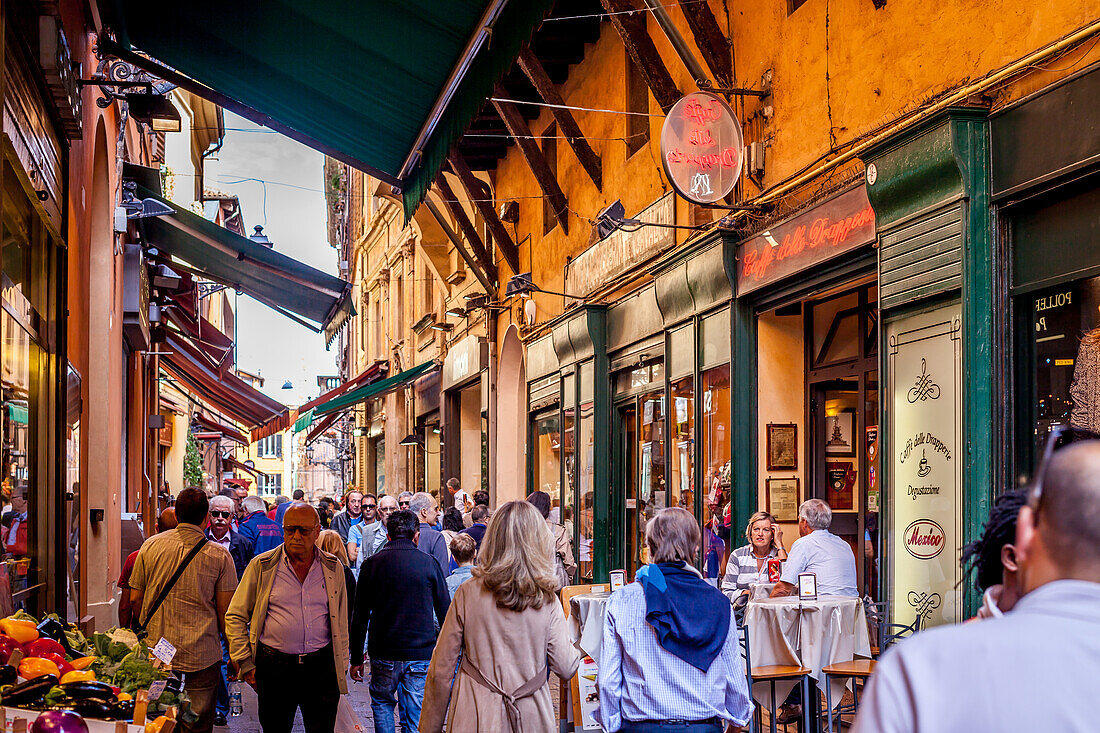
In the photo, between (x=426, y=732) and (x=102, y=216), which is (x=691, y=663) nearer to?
(x=426, y=732)

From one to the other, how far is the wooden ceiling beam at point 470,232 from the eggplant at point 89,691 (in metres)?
15.9

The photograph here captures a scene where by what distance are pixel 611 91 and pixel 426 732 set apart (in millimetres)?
10901

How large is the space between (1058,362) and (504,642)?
3466 mm

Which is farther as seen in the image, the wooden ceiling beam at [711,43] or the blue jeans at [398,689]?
the wooden ceiling beam at [711,43]

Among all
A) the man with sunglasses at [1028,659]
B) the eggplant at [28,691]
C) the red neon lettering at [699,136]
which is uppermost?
the red neon lettering at [699,136]

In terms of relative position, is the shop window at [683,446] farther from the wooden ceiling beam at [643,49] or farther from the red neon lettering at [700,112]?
the red neon lettering at [700,112]

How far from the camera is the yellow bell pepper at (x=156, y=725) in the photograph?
4.16 m

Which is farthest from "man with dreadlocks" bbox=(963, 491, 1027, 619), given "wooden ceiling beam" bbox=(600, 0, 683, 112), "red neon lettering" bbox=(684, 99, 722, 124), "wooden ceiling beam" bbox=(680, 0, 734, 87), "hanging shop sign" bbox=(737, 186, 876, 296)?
"wooden ceiling beam" bbox=(600, 0, 683, 112)

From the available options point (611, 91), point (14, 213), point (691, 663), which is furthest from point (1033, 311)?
point (611, 91)

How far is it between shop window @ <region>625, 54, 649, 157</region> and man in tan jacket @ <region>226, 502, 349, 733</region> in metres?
8.21

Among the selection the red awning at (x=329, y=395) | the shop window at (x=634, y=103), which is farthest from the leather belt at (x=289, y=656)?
the red awning at (x=329, y=395)

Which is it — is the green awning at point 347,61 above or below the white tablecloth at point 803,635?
above

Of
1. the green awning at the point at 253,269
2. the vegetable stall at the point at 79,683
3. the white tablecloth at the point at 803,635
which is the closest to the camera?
the vegetable stall at the point at 79,683

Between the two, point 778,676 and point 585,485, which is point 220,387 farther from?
point 778,676
